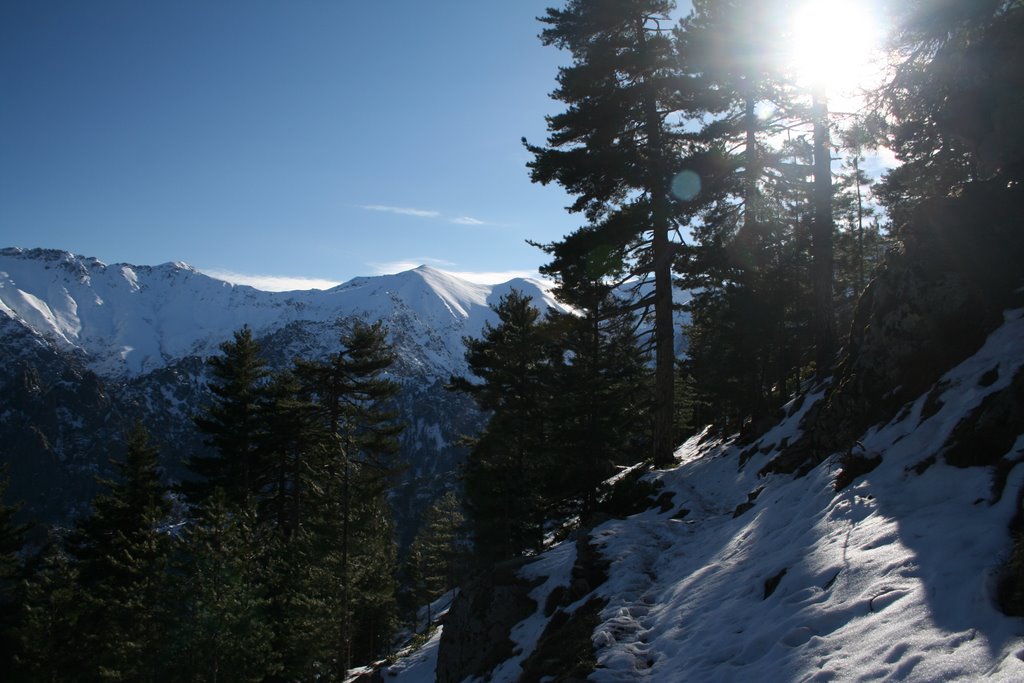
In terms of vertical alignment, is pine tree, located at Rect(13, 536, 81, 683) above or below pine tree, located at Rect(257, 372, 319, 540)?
below

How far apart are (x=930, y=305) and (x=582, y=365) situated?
10.2m

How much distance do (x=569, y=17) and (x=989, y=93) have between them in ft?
38.0

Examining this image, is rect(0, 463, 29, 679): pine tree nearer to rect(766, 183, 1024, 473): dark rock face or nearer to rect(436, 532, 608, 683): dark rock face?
rect(436, 532, 608, 683): dark rock face

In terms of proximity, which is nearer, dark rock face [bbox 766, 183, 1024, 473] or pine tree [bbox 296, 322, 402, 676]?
dark rock face [bbox 766, 183, 1024, 473]

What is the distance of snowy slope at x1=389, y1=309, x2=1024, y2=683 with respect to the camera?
187 inches

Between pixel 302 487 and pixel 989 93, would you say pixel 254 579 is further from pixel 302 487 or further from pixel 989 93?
pixel 989 93

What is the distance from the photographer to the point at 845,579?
6.18 meters

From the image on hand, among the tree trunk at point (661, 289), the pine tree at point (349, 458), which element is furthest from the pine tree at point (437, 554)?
the tree trunk at point (661, 289)

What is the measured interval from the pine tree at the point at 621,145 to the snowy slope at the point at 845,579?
8115 millimetres

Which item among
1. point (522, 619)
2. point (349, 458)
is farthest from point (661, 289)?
point (349, 458)

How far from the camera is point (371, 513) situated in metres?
23.3

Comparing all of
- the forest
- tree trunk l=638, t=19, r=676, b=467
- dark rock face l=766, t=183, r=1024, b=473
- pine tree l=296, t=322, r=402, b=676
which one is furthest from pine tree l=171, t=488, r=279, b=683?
dark rock face l=766, t=183, r=1024, b=473

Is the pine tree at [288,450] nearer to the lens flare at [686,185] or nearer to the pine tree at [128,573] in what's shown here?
the pine tree at [128,573]

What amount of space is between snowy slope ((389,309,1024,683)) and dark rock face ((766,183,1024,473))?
0.65m
